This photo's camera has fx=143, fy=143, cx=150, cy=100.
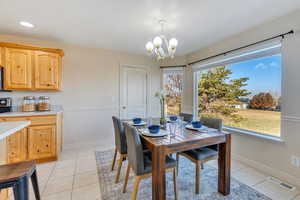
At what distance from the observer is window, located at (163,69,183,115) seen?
4.18 m

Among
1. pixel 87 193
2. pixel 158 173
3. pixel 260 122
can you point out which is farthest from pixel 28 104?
pixel 260 122

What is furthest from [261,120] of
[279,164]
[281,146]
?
[279,164]

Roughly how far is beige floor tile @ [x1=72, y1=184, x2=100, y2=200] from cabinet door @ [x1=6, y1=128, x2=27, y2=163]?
4.49 ft

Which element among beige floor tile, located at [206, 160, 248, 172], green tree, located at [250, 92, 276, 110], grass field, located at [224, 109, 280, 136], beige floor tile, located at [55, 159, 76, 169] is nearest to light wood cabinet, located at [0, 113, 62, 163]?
beige floor tile, located at [55, 159, 76, 169]

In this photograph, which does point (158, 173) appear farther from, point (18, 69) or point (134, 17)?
point (18, 69)

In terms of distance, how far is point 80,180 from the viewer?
6.86 feet

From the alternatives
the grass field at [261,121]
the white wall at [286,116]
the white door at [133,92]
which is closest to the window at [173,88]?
the white door at [133,92]

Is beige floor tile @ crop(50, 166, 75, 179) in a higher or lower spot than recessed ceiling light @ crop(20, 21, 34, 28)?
lower

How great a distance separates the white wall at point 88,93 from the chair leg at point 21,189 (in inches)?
93.2

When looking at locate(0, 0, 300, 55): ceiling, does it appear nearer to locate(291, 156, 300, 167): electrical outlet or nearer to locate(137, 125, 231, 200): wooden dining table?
locate(137, 125, 231, 200): wooden dining table

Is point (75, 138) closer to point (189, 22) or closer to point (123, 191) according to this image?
point (123, 191)

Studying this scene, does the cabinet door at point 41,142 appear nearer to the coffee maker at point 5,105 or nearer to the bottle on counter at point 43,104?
the bottle on counter at point 43,104

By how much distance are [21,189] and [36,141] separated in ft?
5.97

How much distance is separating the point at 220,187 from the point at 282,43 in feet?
7.28
